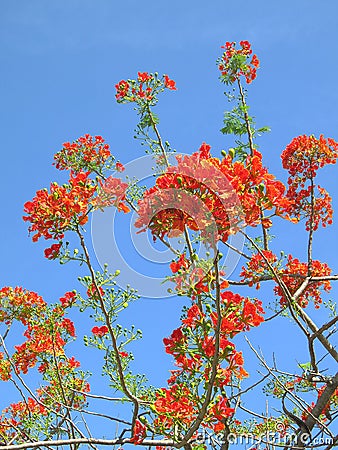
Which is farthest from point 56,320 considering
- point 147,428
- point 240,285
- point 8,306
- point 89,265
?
point 89,265

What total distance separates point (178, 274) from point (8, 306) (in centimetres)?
410

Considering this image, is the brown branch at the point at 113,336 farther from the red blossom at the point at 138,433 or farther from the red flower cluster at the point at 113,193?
the red flower cluster at the point at 113,193

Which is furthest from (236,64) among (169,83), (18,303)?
(18,303)

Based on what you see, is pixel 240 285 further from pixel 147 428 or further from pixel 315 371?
pixel 147 428

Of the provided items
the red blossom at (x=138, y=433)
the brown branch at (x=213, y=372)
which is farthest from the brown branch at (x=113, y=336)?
the brown branch at (x=213, y=372)

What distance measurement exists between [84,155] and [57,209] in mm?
2768

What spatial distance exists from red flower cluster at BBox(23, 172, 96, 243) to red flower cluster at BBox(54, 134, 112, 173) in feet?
8.08

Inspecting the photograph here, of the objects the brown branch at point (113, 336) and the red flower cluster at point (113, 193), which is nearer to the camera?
the brown branch at point (113, 336)

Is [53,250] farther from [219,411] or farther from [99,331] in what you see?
[219,411]

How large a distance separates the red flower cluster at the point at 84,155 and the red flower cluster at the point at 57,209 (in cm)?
246

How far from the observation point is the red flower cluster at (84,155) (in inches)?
215

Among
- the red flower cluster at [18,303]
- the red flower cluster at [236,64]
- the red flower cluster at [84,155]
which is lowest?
the red flower cluster at [18,303]

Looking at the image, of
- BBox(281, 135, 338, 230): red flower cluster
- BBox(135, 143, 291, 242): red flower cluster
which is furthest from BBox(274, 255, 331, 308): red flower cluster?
BBox(135, 143, 291, 242): red flower cluster

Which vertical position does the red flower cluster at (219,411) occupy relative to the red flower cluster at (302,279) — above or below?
below
